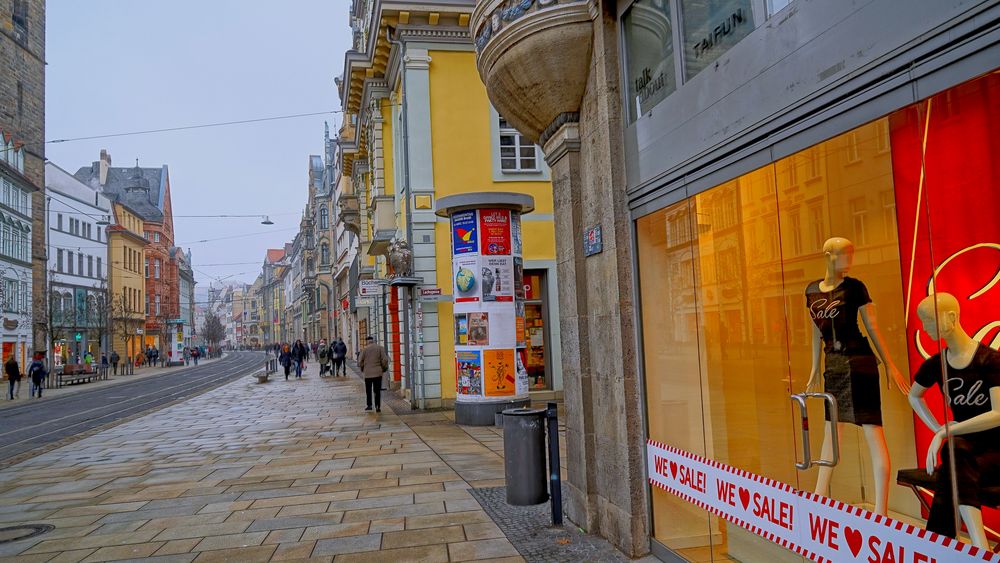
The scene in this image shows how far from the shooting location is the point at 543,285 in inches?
717

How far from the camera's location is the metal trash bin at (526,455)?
22.8ft

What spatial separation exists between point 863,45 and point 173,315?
295 ft

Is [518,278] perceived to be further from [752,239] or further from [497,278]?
[752,239]

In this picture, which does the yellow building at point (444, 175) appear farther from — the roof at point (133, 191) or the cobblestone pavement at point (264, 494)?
the roof at point (133, 191)

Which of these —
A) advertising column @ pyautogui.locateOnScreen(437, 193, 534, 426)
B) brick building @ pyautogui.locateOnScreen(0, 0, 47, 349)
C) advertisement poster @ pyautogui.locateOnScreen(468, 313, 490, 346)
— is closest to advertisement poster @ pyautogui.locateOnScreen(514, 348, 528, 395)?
advertising column @ pyautogui.locateOnScreen(437, 193, 534, 426)

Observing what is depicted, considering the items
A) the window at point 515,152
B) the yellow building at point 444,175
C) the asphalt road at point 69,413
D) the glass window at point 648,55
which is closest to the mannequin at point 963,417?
the glass window at point 648,55

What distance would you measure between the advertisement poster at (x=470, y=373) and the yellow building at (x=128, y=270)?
2247 inches

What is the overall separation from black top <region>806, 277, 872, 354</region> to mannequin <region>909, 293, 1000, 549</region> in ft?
1.47

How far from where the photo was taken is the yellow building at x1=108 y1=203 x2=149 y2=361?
68.9 metres

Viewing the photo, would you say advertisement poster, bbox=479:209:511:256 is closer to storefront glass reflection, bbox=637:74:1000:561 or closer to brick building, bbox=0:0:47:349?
storefront glass reflection, bbox=637:74:1000:561

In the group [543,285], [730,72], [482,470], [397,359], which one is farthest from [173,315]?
[730,72]

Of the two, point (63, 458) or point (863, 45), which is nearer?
→ point (863, 45)

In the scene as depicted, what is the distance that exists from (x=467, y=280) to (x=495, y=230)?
3.46 feet

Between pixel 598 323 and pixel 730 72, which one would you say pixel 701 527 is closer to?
pixel 598 323
